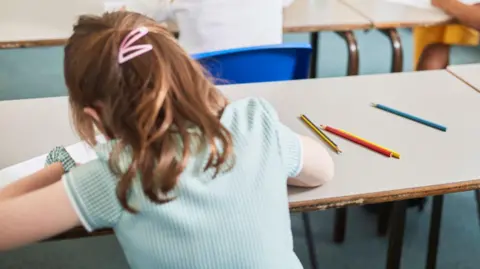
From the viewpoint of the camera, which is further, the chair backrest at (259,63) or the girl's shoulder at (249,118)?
the chair backrest at (259,63)

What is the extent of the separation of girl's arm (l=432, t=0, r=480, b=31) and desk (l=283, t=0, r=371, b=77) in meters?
0.34

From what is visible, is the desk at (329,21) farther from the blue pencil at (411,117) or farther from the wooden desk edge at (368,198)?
the wooden desk edge at (368,198)

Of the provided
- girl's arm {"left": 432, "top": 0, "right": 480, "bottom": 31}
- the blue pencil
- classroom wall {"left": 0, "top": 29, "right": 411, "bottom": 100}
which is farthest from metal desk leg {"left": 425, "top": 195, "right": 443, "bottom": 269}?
classroom wall {"left": 0, "top": 29, "right": 411, "bottom": 100}

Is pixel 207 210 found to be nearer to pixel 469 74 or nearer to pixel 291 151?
pixel 291 151

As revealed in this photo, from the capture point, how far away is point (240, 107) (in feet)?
3.39

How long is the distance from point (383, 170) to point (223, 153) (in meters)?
0.42

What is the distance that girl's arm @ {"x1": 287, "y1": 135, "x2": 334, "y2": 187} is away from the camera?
1.09 m

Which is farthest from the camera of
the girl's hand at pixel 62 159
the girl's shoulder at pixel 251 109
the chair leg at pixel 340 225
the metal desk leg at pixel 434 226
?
the chair leg at pixel 340 225

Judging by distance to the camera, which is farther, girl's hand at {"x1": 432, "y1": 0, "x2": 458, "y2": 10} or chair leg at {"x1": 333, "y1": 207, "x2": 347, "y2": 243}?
girl's hand at {"x1": 432, "y1": 0, "x2": 458, "y2": 10}

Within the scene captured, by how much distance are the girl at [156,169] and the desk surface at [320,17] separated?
4.25 feet

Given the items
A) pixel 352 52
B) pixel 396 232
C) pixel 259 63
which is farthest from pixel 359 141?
pixel 352 52

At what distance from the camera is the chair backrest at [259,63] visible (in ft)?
5.39

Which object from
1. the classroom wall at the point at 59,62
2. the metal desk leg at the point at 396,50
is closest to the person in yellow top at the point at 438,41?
the metal desk leg at the point at 396,50

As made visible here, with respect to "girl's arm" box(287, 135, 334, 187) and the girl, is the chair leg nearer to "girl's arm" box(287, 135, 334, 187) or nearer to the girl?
"girl's arm" box(287, 135, 334, 187)
